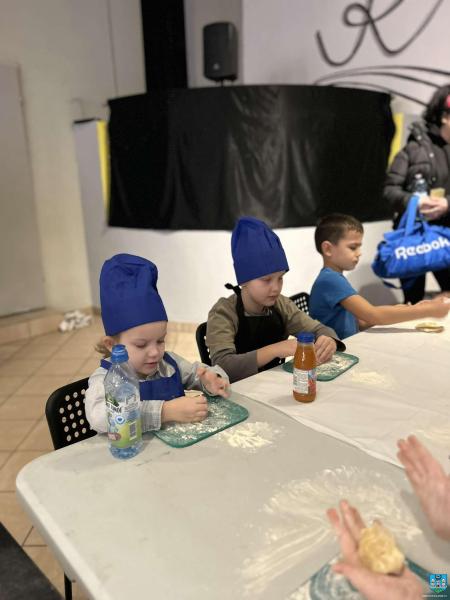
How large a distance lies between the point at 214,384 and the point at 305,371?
9.3 inches

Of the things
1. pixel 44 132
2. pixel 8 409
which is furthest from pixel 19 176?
pixel 8 409

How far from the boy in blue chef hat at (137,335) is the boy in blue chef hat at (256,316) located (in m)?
0.36

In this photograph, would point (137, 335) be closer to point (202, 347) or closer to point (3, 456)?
point (202, 347)

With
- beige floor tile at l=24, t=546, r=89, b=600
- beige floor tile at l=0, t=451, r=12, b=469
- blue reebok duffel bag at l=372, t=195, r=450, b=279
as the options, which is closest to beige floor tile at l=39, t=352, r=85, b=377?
beige floor tile at l=0, t=451, r=12, b=469

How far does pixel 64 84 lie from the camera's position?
14.0ft

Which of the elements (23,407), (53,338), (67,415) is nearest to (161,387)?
(67,415)

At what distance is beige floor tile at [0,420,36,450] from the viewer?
91.7 inches

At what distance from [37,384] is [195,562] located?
2.70m

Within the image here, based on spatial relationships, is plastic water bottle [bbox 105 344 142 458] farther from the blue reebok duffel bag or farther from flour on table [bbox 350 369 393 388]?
the blue reebok duffel bag

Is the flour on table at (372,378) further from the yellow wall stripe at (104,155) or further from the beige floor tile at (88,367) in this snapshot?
the yellow wall stripe at (104,155)

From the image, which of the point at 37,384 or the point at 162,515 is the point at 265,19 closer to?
the point at 37,384

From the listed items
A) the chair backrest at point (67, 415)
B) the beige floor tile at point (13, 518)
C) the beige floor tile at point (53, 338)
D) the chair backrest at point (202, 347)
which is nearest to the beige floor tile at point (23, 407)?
the beige floor tile at point (13, 518)

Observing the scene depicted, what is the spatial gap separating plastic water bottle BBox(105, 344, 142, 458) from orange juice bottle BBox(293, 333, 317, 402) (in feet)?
1.34

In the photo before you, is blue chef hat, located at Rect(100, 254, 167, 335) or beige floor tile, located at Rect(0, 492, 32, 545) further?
beige floor tile, located at Rect(0, 492, 32, 545)
